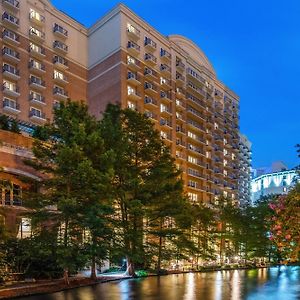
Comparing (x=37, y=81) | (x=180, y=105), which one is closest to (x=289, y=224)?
(x=37, y=81)

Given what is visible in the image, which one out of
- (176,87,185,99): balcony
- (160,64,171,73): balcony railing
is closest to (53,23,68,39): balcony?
(160,64,171,73): balcony railing

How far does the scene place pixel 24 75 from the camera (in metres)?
65.2

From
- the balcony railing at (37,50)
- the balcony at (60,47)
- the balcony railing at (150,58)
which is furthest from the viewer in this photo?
the balcony railing at (150,58)

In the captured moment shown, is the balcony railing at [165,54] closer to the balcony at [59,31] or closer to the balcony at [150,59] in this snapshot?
the balcony at [150,59]

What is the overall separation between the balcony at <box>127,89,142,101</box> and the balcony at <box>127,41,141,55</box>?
6.22 metres

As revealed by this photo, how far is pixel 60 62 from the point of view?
230 ft

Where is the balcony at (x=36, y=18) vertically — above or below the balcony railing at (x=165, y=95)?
above

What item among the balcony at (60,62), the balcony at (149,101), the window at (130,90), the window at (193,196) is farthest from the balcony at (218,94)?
the balcony at (60,62)

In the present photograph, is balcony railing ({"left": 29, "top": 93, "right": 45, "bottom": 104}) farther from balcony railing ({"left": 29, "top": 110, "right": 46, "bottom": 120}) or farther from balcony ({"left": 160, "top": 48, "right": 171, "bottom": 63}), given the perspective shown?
balcony ({"left": 160, "top": 48, "right": 171, "bottom": 63})

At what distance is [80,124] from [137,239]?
11.3 meters

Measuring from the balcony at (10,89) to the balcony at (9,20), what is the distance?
8.16 m

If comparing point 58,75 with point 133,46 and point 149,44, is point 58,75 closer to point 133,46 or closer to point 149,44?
point 133,46

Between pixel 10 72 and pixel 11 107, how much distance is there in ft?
15.8

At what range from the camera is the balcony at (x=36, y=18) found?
218 feet
